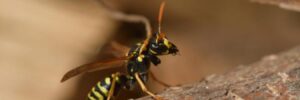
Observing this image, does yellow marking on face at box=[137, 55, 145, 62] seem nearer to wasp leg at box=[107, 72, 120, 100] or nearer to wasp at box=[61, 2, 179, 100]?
wasp at box=[61, 2, 179, 100]

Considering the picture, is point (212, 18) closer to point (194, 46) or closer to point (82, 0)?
point (194, 46)

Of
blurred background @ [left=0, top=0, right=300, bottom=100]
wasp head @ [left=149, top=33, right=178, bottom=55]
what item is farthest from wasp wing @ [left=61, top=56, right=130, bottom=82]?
blurred background @ [left=0, top=0, right=300, bottom=100]

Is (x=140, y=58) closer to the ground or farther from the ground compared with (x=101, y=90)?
farther from the ground

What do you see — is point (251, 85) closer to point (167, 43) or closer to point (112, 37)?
point (167, 43)

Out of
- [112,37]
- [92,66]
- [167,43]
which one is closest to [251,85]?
[167,43]

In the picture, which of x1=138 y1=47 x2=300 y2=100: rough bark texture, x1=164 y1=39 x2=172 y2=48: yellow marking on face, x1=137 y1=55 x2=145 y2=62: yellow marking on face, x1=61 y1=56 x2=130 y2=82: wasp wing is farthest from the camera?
x1=137 y1=55 x2=145 y2=62: yellow marking on face

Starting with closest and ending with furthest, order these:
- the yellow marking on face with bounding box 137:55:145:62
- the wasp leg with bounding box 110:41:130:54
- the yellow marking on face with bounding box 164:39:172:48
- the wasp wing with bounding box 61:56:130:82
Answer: the wasp wing with bounding box 61:56:130:82 → the yellow marking on face with bounding box 164:39:172:48 → the yellow marking on face with bounding box 137:55:145:62 → the wasp leg with bounding box 110:41:130:54
